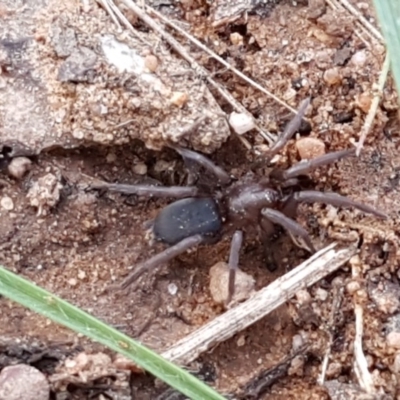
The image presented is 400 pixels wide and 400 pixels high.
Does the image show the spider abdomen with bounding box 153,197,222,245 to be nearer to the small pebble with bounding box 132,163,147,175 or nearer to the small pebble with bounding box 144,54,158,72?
the small pebble with bounding box 132,163,147,175

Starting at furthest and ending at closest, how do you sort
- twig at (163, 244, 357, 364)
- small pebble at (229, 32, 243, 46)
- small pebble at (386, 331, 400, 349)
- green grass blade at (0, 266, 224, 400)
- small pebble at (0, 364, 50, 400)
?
small pebble at (229, 32, 243, 46) < twig at (163, 244, 357, 364) < small pebble at (386, 331, 400, 349) < small pebble at (0, 364, 50, 400) < green grass blade at (0, 266, 224, 400)

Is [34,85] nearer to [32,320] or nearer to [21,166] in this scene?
[21,166]

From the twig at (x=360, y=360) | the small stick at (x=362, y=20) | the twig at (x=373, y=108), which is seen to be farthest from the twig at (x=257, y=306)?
the small stick at (x=362, y=20)

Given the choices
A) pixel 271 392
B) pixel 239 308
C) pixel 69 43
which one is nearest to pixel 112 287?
pixel 239 308

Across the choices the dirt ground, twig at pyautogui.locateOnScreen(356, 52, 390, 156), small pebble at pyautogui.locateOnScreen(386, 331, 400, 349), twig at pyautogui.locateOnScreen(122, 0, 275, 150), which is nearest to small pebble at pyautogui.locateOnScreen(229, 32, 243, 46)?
the dirt ground

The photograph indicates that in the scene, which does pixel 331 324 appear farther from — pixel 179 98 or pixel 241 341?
pixel 179 98

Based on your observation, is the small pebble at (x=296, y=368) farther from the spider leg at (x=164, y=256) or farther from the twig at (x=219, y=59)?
the twig at (x=219, y=59)
